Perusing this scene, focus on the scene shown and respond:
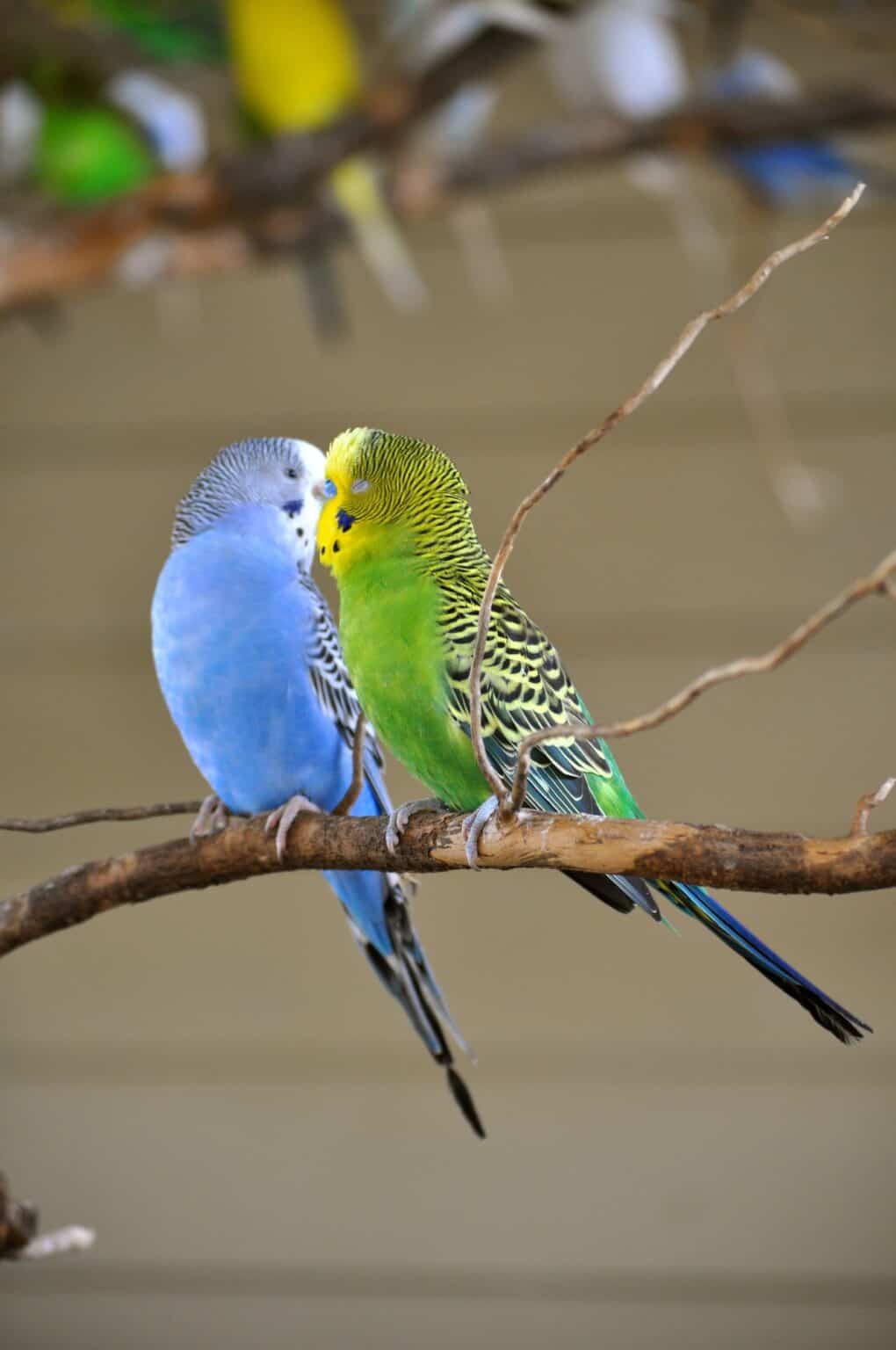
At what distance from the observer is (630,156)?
1654 millimetres

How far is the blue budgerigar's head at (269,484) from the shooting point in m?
0.50

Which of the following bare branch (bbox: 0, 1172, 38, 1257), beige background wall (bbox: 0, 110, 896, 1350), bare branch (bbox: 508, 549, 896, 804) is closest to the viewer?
bare branch (bbox: 508, 549, 896, 804)

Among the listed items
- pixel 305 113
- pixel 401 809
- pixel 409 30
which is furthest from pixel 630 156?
pixel 401 809

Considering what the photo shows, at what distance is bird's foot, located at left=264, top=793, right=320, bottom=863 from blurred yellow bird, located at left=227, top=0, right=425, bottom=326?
1.31 metres

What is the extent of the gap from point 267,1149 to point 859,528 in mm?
1399

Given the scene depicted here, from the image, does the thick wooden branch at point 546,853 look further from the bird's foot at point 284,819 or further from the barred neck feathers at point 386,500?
the barred neck feathers at point 386,500

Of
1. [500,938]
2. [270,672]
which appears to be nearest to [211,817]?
[270,672]

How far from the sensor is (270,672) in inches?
27.0

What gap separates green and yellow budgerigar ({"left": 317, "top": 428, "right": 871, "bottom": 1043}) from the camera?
0.50 metres

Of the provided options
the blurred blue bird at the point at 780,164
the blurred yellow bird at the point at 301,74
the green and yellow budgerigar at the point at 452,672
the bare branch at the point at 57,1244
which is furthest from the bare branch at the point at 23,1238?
the blurred blue bird at the point at 780,164

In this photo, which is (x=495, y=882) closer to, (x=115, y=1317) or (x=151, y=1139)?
(x=151, y=1139)

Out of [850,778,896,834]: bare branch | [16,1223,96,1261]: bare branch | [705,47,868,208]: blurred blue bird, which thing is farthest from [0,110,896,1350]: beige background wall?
[850,778,896,834]: bare branch

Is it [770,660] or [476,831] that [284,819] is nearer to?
[476,831]

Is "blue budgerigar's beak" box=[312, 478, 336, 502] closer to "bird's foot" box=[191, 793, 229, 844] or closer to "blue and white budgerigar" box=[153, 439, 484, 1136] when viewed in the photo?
"blue and white budgerigar" box=[153, 439, 484, 1136]
